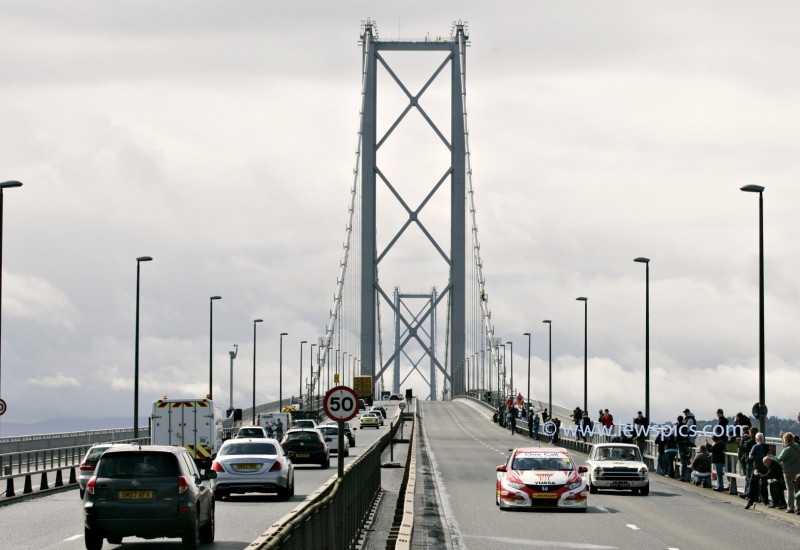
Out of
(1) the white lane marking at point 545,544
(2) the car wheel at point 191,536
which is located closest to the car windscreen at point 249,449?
(1) the white lane marking at point 545,544

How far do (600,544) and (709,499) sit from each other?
14.9 metres

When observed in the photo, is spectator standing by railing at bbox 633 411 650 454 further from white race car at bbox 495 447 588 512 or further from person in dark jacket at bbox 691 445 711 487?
white race car at bbox 495 447 588 512

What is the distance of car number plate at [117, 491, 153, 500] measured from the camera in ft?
70.0

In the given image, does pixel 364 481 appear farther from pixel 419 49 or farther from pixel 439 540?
pixel 419 49

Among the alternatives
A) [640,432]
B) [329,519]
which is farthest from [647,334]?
[329,519]

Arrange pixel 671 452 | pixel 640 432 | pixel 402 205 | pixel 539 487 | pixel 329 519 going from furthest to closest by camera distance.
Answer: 1. pixel 402 205
2. pixel 640 432
3. pixel 671 452
4. pixel 539 487
5. pixel 329 519

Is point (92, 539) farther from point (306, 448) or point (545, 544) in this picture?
point (306, 448)

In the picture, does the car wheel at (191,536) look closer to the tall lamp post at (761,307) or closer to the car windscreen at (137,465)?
the car windscreen at (137,465)

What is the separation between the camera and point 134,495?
21.4 m

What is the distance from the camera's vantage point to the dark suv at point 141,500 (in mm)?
21266

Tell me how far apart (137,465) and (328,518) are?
6574mm

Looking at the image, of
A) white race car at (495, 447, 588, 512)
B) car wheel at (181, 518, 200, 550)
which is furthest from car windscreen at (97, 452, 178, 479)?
white race car at (495, 447, 588, 512)

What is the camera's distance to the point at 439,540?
76.5ft

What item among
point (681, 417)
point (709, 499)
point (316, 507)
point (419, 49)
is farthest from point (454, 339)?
point (316, 507)
